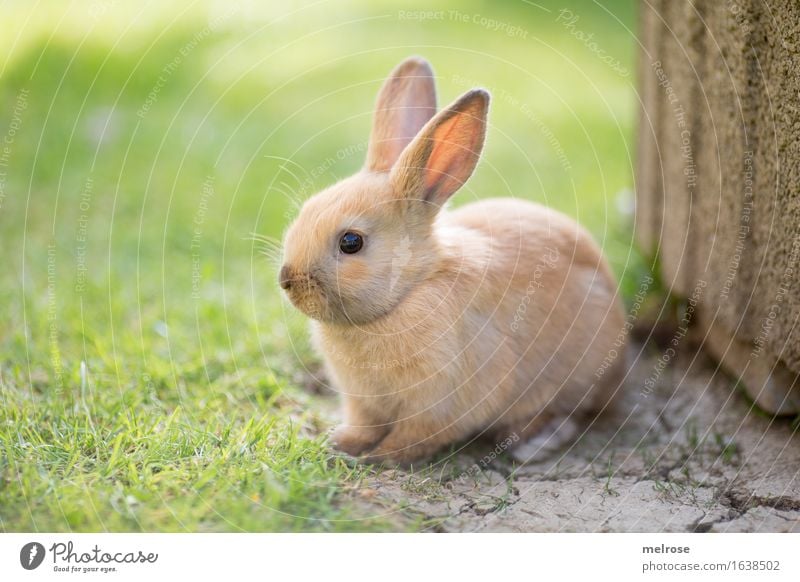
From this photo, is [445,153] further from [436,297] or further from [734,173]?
[734,173]

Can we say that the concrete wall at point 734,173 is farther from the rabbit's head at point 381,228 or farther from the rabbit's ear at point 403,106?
the rabbit's ear at point 403,106

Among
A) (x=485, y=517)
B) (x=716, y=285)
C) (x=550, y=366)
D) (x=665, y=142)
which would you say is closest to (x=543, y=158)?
(x=665, y=142)

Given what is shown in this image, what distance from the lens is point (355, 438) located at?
3.15 metres

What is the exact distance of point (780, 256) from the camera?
3160 millimetres

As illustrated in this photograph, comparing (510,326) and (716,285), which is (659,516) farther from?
(716,285)

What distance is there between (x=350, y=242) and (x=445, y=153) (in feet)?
1.50

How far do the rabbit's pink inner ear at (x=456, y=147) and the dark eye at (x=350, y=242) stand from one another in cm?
32

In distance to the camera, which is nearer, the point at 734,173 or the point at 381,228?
the point at 381,228

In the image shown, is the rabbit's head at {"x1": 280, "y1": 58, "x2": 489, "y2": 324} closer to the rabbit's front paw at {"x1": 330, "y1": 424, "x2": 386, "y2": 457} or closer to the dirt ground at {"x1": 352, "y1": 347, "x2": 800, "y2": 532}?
the rabbit's front paw at {"x1": 330, "y1": 424, "x2": 386, "y2": 457}

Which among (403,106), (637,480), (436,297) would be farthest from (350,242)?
(637,480)

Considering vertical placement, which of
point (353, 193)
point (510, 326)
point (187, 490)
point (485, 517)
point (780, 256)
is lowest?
point (187, 490)

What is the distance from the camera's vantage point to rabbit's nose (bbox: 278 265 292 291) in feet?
9.33

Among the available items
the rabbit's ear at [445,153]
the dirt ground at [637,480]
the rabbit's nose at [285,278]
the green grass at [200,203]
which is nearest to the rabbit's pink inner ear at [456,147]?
the rabbit's ear at [445,153]

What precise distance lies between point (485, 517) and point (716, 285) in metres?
1.64
